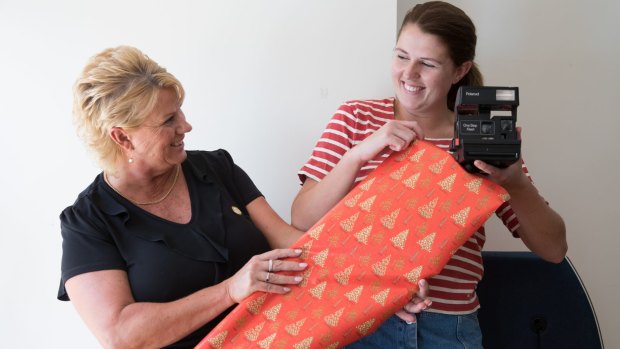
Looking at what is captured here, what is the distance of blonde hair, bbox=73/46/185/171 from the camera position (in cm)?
135

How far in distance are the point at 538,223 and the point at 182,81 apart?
3.88ft

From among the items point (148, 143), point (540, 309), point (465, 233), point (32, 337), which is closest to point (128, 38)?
point (148, 143)

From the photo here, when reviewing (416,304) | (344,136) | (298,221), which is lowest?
(416,304)

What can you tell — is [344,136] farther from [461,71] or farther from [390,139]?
[461,71]

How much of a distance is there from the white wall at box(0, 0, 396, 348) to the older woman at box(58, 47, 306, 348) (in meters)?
0.37

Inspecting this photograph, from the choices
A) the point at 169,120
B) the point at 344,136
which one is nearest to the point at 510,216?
the point at 344,136

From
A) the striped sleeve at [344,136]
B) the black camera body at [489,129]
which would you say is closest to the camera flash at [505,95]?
the black camera body at [489,129]

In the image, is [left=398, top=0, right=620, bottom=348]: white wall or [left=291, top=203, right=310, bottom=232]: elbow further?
[left=398, top=0, right=620, bottom=348]: white wall

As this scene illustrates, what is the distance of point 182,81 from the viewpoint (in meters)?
1.83

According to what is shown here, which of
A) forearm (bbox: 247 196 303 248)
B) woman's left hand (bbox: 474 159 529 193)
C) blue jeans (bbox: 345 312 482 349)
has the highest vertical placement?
woman's left hand (bbox: 474 159 529 193)

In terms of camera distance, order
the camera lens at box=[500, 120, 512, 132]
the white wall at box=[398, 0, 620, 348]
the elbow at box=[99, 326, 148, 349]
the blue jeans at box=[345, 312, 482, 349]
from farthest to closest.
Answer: the white wall at box=[398, 0, 620, 348], the blue jeans at box=[345, 312, 482, 349], the elbow at box=[99, 326, 148, 349], the camera lens at box=[500, 120, 512, 132]

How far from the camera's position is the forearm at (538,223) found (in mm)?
1347

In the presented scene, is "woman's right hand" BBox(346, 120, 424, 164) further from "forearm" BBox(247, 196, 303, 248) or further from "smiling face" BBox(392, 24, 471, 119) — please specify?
"forearm" BBox(247, 196, 303, 248)

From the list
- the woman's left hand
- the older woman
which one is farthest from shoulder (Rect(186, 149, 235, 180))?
the woman's left hand
